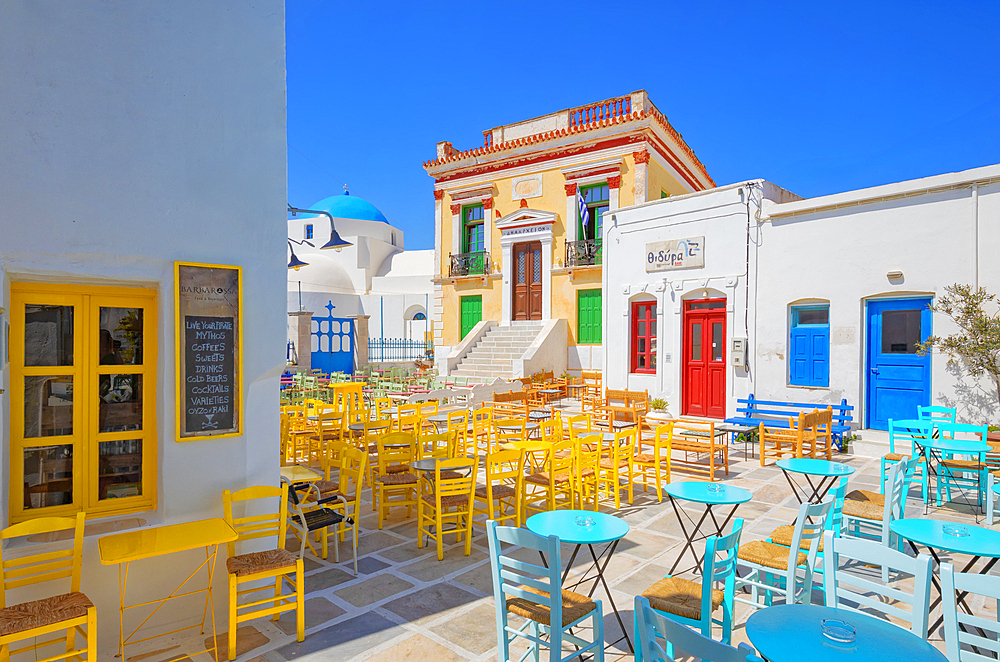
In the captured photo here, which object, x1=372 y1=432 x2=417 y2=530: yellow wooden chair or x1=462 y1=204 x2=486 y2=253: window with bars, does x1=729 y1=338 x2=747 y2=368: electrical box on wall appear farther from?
x1=462 y1=204 x2=486 y2=253: window with bars

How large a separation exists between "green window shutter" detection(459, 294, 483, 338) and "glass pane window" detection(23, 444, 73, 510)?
1615cm

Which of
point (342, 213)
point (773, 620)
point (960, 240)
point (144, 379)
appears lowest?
point (773, 620)

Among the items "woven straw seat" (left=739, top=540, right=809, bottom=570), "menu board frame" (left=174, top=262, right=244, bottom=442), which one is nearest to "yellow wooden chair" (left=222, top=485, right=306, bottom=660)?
"menu board frame" (left=174, top=262, right=244, bottom=442)

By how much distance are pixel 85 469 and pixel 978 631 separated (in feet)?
19.4

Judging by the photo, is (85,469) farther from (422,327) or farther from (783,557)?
(422,327)

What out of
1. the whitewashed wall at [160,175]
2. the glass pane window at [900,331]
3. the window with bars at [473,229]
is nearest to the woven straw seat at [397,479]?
the whitewashed wall at [160,175]

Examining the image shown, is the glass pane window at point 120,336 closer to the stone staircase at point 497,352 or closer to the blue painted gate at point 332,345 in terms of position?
the stone staircase at point 497,352

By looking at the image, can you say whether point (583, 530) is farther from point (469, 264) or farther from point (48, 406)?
point (469, 264)

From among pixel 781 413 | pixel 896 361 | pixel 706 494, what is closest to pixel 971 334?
pixel 896 361

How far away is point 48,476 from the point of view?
396 centimetres

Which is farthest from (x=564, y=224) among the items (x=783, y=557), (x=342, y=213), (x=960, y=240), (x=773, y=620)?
(x=342, y=213)

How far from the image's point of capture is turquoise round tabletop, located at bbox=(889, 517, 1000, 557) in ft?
10.8

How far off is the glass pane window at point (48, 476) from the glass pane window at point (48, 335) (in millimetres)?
592

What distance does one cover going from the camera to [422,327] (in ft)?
97.7
